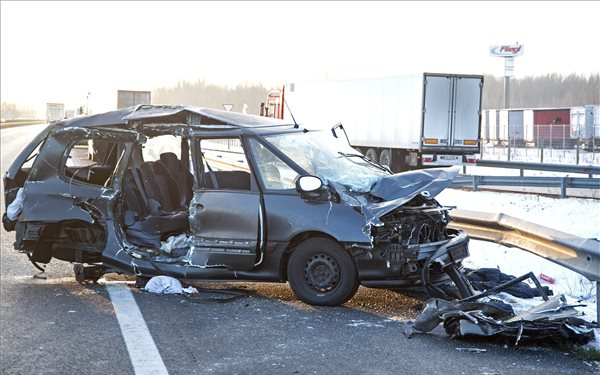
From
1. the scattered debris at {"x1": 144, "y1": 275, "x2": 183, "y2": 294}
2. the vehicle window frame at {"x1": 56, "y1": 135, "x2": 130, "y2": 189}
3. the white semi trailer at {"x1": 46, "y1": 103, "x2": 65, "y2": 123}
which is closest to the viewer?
the scattered debris at {"x1": 144, "y1": 275, "x2": 183, "y2": 294}

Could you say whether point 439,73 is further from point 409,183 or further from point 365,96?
point 409,183

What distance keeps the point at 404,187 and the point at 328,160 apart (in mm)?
915

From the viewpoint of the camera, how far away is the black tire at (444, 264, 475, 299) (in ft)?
23.2

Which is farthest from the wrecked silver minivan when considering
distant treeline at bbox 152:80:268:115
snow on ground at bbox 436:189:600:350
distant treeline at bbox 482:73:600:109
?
distant treeline at bbox 482:73:600:109

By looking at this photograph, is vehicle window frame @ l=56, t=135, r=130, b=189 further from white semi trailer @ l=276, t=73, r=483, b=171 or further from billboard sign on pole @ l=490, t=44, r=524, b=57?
billboard sign on pole @ l=490, t=44, r=524, b=57

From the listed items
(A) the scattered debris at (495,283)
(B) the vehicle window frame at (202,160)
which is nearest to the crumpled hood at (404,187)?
(A) the scattered debris at (495,283)

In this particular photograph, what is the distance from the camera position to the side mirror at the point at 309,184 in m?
7.32

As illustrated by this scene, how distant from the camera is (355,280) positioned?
7.23 meters

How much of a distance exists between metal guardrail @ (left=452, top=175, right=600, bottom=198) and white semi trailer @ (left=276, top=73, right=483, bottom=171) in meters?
6.59

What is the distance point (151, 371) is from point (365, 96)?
25792mm

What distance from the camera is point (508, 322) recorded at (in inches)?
232

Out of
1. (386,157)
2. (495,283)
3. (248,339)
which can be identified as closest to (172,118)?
(248,339)

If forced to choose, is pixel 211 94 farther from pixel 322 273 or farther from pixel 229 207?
pixel 322 273

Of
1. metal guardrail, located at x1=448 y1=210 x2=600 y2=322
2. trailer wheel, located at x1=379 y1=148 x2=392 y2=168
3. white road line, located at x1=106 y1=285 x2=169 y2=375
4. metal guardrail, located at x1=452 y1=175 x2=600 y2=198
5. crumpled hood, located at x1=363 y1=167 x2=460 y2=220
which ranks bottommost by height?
white road line, located at x1=106 y1=285 x2=169 y2=375
